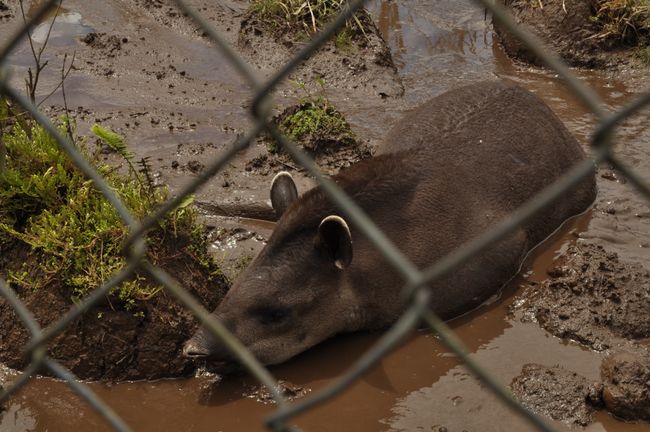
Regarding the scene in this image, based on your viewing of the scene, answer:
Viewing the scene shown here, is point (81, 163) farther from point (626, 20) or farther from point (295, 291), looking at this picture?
point (626, 20)

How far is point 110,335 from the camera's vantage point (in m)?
5.25

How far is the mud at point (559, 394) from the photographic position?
490 cm

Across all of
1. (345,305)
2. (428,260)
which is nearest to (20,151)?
(345,305)

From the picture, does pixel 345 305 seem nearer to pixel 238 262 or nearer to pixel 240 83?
pixel 238 262

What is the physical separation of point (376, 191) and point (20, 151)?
7.28ft

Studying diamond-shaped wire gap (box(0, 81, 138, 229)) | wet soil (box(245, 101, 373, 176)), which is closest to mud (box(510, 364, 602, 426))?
wet soil (box(245, 101, 373, 176))

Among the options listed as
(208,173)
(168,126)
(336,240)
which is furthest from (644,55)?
(208,173)

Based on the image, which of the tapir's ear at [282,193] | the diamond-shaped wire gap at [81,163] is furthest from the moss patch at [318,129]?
the diamond-shaped wire gap at [81,163]

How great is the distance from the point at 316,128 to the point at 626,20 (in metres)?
3.89

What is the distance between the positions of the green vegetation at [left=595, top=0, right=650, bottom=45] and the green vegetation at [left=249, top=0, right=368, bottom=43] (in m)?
2.47

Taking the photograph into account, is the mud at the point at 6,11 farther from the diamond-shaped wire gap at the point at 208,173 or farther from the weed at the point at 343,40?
the diamond-shaped wire gap at the point at 208,173

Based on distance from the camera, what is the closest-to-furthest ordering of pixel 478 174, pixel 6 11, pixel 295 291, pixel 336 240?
pixel 336 240 → pixel 295 291 → pixel 478 174 → pixel 6 11

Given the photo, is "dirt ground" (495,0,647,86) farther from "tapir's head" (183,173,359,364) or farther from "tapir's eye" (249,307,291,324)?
"tapir's eye" (249,307,291,324)

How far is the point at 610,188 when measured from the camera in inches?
295
